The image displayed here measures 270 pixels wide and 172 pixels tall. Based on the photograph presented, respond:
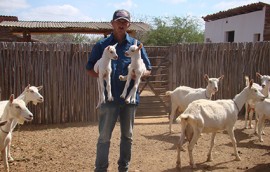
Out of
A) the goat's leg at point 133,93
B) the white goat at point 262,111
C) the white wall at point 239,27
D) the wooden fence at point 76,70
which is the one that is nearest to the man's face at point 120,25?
the goat's leg at point 133,93

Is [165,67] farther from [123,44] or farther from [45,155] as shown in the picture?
[123,44]

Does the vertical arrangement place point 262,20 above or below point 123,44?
above

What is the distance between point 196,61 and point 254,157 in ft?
15.9

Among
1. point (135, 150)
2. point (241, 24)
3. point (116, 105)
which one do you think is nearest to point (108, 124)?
point (116, 105)

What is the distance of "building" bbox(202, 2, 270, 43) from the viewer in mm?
15570

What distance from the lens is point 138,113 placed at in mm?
11516

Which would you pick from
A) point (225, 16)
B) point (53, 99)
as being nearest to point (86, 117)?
point (53, 99)

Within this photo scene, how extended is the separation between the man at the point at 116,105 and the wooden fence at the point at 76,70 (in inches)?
218

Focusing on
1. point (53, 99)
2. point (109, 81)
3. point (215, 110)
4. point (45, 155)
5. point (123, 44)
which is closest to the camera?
point (109, 81)

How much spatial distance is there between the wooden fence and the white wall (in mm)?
5232

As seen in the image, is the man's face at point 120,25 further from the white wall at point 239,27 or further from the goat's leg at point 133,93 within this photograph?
the white wall at point 239,27

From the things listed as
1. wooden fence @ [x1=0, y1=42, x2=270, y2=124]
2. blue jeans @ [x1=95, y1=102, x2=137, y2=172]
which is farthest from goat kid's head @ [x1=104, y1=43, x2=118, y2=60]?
wooden fence @ [x1=0, y1=42, x2=270, y2=124]

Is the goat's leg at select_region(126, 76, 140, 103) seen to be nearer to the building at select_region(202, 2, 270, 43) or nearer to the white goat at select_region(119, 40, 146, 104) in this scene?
the white goat at select_region(119, 40, 146, 104)

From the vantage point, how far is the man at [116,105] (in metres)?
4.05
